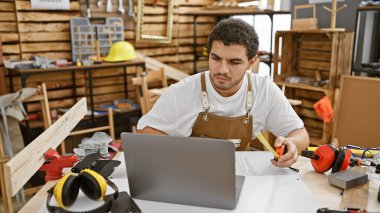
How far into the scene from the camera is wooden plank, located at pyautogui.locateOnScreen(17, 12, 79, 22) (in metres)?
3.94

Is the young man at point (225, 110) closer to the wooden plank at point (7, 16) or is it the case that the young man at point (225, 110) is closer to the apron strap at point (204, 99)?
the apron strap at point (204, 99)

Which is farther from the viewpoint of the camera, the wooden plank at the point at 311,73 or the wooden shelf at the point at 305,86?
the wooden plank at the point at 311,73

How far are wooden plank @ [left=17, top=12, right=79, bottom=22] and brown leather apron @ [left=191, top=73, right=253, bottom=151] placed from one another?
9.23 ft

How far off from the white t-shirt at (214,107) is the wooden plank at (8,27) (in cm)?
272

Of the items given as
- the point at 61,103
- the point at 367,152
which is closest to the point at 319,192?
the point at 367,152

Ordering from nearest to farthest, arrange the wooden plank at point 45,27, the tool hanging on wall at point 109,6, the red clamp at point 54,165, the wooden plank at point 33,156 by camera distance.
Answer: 1. the wooden plank at point 33,156
2. the red clamp at point 54,165
3. the wooden plank at point 45,27
4. the tool hanging on wall at point 109,6

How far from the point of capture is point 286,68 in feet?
14.2

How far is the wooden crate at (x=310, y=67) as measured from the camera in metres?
3.74

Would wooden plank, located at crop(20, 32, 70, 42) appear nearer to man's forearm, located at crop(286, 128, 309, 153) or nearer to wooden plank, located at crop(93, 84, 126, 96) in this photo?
wooden plank, located at crop(93, 84, 126, 96)

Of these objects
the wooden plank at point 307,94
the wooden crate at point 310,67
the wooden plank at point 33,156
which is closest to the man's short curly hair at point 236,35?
the wooden plank at point 33,156

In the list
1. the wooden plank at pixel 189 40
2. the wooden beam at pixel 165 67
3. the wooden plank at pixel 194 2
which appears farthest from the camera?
the wooden plank at pixel 189 40

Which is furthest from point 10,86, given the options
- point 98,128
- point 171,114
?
point 171,114

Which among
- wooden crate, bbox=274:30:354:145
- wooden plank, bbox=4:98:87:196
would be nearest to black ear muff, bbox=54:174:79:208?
wooden plank, bbox=4:98:87:196

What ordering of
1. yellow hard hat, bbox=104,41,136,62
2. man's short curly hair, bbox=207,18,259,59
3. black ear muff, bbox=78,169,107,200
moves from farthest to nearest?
yellow hard hat, bbox=104,41,136,62
man's short curly hair, bbox=207,18,259,59
black ear muff, bbox=78,169,107,200
